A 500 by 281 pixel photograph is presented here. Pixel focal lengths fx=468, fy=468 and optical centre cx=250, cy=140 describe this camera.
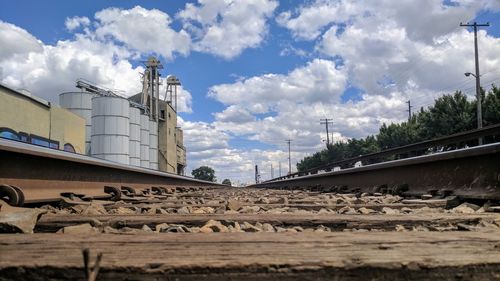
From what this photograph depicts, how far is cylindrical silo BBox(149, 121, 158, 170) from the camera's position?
60409 millimetres

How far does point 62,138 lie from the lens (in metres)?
35.5

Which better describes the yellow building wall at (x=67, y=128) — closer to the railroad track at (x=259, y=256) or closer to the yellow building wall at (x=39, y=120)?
the yellow building wall at (x=39, y=120)

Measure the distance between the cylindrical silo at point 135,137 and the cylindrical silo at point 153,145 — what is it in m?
8.46

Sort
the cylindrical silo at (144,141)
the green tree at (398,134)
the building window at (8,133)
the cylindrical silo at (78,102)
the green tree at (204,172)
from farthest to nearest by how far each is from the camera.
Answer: the green tree at (204,172) < the green tree at (398,134) < the cylindrical silo at (144,141) < the cylindrical silo at (78,102) < the building window at (8,133)

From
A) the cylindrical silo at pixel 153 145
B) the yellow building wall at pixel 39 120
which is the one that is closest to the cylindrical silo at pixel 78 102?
the yellow building wall at pixel 39 120

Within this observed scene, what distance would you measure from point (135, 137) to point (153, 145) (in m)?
10.2

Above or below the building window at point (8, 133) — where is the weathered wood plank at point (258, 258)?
below

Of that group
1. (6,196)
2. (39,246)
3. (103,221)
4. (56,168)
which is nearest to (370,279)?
(39,246)

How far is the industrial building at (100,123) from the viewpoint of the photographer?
27984 mm

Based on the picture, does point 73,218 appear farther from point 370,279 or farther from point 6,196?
point 370,279

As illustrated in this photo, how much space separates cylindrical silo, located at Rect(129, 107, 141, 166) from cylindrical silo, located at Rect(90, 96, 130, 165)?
4.14m

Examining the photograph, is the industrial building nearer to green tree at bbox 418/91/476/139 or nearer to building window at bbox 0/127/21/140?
building window at bbox 0/127/21/140

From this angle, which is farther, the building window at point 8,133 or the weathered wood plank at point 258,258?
the building window at point 8,133

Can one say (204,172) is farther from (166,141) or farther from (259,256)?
(259,256)
